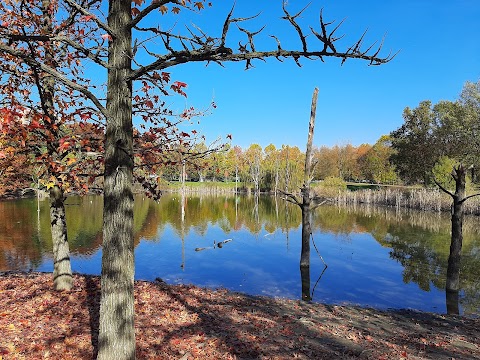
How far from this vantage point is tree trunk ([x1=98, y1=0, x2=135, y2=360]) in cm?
395

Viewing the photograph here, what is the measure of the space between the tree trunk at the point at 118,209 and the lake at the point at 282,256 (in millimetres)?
6208

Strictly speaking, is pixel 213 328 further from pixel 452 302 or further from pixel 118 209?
pixel 452 302

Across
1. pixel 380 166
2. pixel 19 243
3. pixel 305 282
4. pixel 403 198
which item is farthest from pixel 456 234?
pixel 380 166

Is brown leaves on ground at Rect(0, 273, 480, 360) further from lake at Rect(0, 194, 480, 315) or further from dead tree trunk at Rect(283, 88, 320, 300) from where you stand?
dead tree trunk at Rect(283, 88, 320, 300)

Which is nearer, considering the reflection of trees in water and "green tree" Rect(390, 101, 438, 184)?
the reflection of trees in water

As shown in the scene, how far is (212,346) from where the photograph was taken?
5.95 m

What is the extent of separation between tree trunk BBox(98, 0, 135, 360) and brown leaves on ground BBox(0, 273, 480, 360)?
1.51 m

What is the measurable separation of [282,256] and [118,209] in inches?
707

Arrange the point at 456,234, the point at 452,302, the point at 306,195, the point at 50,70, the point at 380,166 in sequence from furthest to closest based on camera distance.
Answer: the point at 380,166 → the point at 306,195 → the point at 452,302 → the point at 456,234 → the point at 50,70

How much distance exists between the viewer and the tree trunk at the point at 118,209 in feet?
13.0

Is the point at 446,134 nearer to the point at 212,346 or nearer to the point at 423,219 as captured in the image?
the point at 423,219

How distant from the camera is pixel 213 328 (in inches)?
271

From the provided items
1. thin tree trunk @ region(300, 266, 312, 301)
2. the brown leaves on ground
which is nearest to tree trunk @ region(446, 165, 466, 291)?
the brown leaves on ground

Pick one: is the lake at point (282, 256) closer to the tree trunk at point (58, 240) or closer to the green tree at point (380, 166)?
the tree trunk at point (58, 240)
